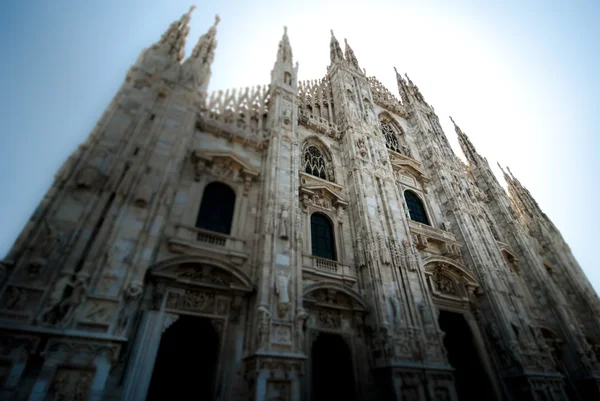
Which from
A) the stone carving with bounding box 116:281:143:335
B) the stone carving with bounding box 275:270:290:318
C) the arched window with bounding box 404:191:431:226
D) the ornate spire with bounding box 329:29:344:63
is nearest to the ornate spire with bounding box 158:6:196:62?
the stone carving with bounding box 116:281:143:335

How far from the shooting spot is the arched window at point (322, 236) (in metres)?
13.4

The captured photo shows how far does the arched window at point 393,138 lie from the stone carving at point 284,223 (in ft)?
45.6

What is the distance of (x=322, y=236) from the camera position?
1388 cm

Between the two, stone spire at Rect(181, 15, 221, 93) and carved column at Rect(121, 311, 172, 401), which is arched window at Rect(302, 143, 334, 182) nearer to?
stone spire at Rect(181, 15, 221, 93)

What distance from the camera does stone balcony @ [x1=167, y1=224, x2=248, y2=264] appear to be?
32.4ft

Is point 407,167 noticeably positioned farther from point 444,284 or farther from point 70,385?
point 70,385

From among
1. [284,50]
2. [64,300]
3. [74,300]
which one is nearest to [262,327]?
[74,300]

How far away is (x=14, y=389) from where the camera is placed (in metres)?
6.10

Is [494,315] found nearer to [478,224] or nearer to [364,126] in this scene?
[478,224]

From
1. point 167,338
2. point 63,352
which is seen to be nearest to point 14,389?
point 63,352

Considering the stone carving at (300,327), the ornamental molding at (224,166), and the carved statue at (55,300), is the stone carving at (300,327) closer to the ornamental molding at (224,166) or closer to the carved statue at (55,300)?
the ornamental molding at (224,166)

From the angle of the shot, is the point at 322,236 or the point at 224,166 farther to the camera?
the point at 322,236

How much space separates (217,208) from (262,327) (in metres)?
5.04

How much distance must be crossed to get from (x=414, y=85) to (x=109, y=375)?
33.0 meters
